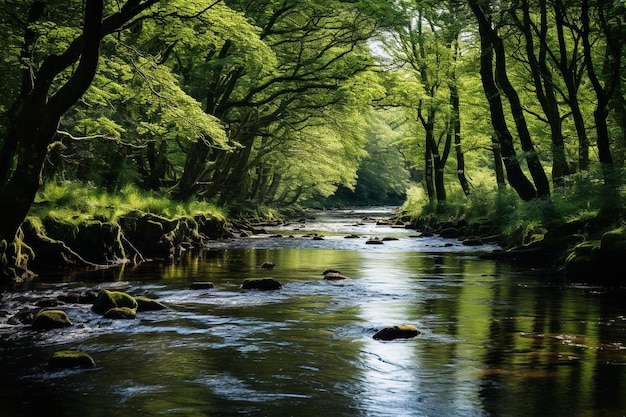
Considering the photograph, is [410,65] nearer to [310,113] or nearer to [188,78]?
[310,113]

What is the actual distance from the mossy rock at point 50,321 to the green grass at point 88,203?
6.99m

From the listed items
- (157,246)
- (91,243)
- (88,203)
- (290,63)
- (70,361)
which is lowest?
(70,361)

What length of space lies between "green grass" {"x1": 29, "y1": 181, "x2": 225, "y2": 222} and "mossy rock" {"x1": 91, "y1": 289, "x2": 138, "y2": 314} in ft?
19.8

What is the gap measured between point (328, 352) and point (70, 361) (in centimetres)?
304

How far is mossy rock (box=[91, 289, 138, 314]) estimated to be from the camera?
1080 centimetres

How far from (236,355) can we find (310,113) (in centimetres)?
2140

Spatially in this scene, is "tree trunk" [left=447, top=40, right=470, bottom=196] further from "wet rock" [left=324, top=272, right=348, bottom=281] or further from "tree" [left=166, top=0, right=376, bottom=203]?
"wet rock" [left=324, top=272, right=348, bottom=281]

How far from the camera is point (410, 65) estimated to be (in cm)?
3738

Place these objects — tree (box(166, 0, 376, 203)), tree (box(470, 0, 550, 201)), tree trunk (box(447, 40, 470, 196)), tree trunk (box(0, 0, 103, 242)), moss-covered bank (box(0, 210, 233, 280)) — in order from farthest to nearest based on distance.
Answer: tree trunk (box(447, 40, 470, 196)), tree (box(166, 0, 376, 203)), tree (box(470, 0, 550, 201)), moss-covered bank (box(0, 210, 233, 280)), tree trunk (box(0, 0, 103, 242))

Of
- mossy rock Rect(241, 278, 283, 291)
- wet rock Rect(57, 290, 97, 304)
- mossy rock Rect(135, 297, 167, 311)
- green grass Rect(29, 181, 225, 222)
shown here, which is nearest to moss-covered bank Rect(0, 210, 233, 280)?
green grass Rect(29, 181, 225, 222)

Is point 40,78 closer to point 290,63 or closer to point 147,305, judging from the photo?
point 147,305

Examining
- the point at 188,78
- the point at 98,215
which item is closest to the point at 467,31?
the point at 188,78

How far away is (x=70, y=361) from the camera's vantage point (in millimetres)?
7461

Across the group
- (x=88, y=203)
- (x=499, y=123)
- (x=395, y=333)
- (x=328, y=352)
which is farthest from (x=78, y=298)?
(x=499, y=123)
